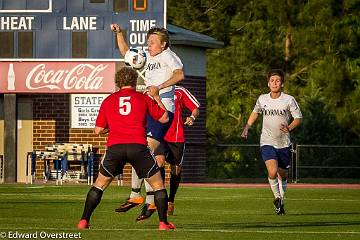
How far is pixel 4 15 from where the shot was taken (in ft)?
115

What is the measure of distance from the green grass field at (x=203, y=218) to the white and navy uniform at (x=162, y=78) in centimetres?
116

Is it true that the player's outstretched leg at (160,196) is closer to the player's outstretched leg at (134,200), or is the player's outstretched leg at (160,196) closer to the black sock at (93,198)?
the black sock at (93,198)

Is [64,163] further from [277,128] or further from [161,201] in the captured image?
[161,201]

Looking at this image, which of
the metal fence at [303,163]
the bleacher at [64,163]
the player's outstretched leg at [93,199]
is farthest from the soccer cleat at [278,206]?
the metal fence at [303,163]

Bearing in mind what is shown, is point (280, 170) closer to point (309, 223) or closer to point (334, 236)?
point (309, 223)

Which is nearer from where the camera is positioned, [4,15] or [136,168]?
[136,168]

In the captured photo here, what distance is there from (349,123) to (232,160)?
587cm

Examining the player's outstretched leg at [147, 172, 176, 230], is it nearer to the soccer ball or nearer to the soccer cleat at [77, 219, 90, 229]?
the soccer cleat at [77, 219, 90, 229]

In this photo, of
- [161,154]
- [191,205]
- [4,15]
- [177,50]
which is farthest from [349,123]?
[161,154]

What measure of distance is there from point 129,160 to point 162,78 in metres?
2.81

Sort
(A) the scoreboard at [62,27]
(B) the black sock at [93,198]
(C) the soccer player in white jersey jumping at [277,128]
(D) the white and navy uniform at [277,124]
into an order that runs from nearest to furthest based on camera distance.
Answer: (B) the black sock at [93,198] < (C) the soccer player in white jersey jumping at [277,128] < (D) the white and navy uniform at [277,124] < (A) the scoreboard at [62,27]

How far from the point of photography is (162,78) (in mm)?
17125

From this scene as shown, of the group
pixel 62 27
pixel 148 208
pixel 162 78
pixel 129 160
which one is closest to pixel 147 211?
pixel 148 208

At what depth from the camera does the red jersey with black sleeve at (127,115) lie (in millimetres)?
14430
